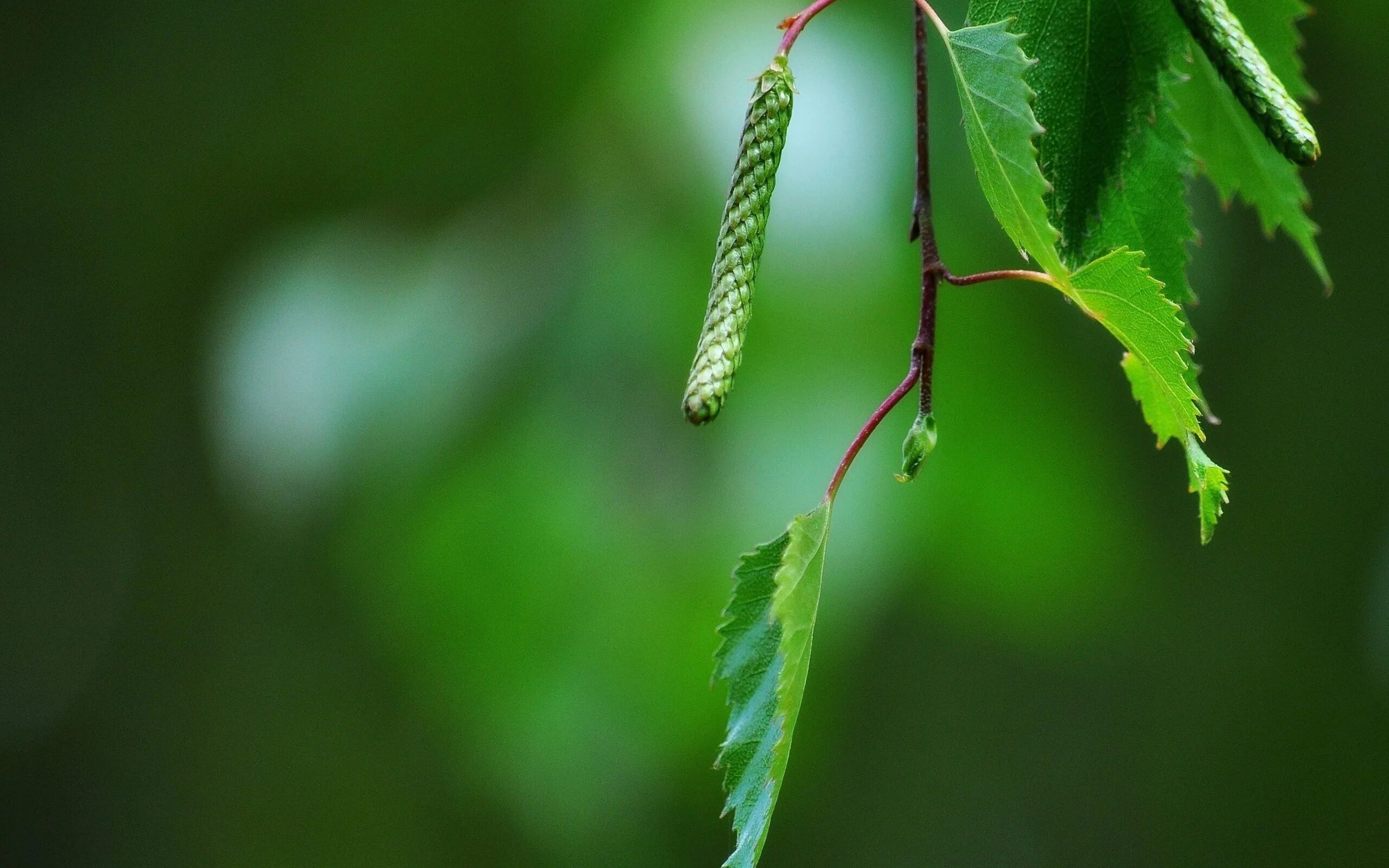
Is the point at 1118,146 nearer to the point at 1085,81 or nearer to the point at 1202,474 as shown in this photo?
the point at 1085,81

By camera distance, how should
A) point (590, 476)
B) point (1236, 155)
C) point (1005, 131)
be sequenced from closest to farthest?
point (1005, 131)
point (1236, 155)
point (590, 476)

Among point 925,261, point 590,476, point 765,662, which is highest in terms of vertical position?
point 925,261

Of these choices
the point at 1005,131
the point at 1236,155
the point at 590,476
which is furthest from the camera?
the point at 590,476

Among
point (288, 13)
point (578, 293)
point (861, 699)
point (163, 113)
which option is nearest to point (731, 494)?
point (578, 293)

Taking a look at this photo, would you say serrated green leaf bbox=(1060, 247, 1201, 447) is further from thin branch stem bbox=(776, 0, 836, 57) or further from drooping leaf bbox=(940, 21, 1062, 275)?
thin branch stem bbox=(776, 0, 836, 57)

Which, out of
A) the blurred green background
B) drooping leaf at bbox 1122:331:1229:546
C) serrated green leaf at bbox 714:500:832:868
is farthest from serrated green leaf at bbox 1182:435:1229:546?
the blurred green background

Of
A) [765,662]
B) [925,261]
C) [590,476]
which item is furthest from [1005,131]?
[590,476]
